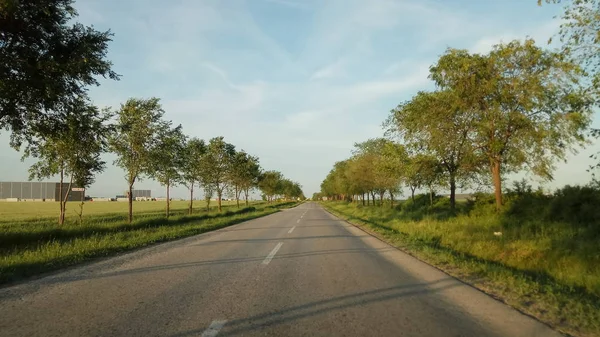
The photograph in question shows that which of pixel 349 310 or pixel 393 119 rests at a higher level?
pixel 393 119

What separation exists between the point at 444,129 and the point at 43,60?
19.2m

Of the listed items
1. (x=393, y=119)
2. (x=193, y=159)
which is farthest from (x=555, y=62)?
(x=193, y=159)

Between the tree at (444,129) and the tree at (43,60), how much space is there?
54.9ft

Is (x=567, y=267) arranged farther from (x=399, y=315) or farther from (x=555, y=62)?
(x=555, y=62)

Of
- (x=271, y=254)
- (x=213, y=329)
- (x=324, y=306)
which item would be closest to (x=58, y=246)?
(x=271, y=254)

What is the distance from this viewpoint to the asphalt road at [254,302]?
4.71 m

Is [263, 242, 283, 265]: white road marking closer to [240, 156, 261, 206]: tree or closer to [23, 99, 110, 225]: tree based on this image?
[23, 99, 110, 225]: tree

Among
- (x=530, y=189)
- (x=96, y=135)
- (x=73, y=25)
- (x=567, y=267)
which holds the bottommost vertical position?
(x=567, y=267)

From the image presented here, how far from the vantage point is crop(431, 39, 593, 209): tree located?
1842 cm

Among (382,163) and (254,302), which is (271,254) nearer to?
(254,302)

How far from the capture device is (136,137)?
79.9 feet

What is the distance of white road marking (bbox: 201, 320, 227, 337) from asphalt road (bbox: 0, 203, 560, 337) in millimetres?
13

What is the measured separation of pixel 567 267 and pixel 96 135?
15482 millimetres

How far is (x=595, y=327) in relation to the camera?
4.80 m
